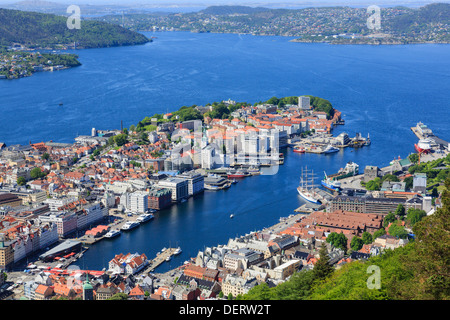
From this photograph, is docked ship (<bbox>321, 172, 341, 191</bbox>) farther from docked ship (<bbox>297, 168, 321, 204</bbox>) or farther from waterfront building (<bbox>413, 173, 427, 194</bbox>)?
waterfront building (<bbox>413, 173, 427, 194</bbox>)

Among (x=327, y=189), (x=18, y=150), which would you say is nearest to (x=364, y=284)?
(x=327, y=189)

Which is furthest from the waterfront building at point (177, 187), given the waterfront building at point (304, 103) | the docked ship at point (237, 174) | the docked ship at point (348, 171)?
the waterfront building at point (304, 103)

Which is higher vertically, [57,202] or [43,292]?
[57,202]

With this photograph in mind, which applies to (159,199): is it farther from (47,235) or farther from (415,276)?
(415,276)

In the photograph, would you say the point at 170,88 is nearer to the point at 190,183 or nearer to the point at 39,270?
the point at 190,183

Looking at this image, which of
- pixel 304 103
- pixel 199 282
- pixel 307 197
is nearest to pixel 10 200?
pixel 199 282

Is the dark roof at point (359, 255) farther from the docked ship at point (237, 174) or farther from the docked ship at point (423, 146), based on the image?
the docked ship at point (423, 146)
